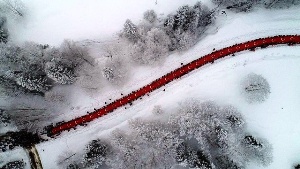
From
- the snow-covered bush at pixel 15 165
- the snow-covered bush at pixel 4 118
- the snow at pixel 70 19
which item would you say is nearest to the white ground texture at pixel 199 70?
the snow at pixel 70 19

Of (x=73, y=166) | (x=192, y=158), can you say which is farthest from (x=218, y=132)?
(x=73, y=166)

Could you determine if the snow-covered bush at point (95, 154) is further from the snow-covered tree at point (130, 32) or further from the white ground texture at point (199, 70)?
the snow-covered tree at point (130, 32)

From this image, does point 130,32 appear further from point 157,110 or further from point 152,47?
point 157,110

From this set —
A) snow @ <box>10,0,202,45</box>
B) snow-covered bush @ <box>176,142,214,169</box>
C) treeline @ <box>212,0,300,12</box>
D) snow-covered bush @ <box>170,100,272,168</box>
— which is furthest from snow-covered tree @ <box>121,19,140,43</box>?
snow-covered bush @ <box>176,142,214,169</box>

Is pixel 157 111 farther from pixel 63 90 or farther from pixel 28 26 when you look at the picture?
pixel 28 26

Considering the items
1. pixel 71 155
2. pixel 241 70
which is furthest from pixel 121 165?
pixel 241 70

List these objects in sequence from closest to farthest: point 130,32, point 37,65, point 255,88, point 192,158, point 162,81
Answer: point 192,158 < point 130,32 < point 255,88 < point 37,65 < point 162,81

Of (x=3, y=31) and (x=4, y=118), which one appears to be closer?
(x=4, y=118)
